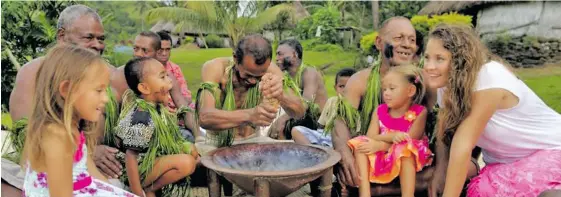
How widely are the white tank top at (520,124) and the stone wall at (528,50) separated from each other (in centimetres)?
1075

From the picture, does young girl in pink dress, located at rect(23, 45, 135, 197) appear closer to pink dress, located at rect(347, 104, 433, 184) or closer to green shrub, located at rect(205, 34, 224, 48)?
pink dress, located at rect(347, 104, 433, 184)

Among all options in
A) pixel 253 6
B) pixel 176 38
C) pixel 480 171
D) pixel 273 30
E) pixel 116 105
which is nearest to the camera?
pixel 480 171

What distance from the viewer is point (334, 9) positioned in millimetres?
20375

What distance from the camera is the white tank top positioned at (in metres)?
2.70

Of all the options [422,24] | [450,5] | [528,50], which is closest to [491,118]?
[422,24]

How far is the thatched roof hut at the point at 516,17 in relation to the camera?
508 inches

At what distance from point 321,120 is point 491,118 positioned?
1.14 meters

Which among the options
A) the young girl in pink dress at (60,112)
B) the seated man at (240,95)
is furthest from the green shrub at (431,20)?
the young girl in pink dress at (60,112)

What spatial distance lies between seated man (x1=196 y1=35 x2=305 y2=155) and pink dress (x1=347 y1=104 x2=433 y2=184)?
1.82 ft

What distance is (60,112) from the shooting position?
7.40 ft

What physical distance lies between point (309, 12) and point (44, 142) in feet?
76.7

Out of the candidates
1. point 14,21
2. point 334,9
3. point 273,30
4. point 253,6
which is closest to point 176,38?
point 273,30

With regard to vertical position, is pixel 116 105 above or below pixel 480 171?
above

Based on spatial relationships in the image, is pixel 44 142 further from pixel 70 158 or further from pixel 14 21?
pixel 14 21
